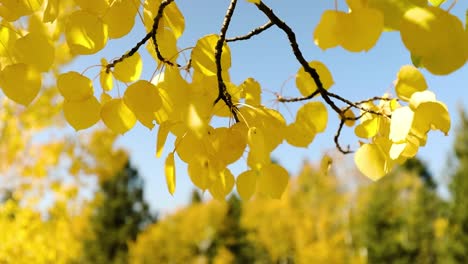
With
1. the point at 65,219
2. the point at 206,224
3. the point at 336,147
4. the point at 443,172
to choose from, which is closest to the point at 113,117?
A: the point at 336,147

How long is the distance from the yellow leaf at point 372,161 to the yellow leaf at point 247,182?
5.2 inches

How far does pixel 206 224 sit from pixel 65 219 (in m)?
11.4

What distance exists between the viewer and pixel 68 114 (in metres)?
0.49

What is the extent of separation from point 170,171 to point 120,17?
0.18 metres

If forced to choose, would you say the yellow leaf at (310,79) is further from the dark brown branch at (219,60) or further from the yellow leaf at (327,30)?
the yellow leaf at (327,30)

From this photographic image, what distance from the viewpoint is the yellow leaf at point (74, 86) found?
0.47 meters

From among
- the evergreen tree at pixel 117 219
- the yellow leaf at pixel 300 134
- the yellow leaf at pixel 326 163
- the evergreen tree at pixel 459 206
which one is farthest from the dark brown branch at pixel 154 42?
the evergreen tree at pixel 117 219

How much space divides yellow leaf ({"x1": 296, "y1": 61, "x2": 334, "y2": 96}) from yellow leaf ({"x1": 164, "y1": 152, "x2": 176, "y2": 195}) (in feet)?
0.85

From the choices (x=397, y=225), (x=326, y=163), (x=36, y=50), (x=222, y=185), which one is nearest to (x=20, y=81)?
(x=36, y=50)

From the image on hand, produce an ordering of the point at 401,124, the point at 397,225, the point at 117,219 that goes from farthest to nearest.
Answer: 1. the point at 117,219
2. the point at 397,225
3. the point at 401,124

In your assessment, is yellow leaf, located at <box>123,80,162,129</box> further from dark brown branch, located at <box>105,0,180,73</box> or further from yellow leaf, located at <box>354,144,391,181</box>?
yellow leaf, located at <box>354,144,391,181</box>

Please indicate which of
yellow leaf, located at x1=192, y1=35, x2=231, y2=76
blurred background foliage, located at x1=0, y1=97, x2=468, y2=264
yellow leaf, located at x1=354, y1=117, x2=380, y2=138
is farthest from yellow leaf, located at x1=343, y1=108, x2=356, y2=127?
blurred background foliage, located at x1=0, y1=97, x2=468, y2=264

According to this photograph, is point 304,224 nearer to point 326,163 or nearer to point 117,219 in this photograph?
point 117,219

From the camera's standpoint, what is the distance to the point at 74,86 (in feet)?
1.55
